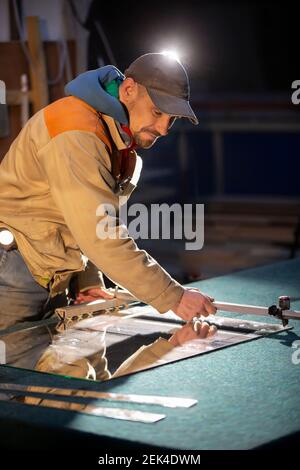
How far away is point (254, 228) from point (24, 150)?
4.11 meters

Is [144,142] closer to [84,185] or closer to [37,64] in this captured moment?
[84,185]

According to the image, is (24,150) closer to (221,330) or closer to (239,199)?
(221,330)

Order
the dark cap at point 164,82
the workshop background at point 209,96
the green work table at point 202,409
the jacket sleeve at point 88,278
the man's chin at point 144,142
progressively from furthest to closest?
the workshop background at point 209,96 < the jacket sleeve at point 88,278 < the man's chin at point 144,142 < the dark cap at point 164,82 < the green work table at point 202,409

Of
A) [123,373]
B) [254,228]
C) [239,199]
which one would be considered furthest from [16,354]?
[239,199]

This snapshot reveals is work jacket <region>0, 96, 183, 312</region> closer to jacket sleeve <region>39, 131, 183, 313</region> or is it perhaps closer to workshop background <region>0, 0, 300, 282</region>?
jacket sleeve <region>39, 131, 183, 313</region>

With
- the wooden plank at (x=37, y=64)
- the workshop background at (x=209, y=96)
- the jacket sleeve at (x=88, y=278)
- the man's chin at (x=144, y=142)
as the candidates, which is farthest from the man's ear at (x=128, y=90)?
the wooden plank at (x=37, y=64)

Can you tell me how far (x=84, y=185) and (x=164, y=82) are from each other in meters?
0.35

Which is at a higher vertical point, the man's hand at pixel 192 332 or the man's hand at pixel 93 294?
the man's hand at pixel 93 294

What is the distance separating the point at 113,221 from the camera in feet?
8.27

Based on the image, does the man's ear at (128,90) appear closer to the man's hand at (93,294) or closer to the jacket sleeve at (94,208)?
the jacket sleeve at (94,208)

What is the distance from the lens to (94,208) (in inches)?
97.5

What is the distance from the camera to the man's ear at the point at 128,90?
2604mm

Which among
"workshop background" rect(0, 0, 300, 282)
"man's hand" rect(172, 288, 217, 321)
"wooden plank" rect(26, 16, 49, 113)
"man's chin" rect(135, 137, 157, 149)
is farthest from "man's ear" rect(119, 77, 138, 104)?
"wooden plank" rect(26, 16, 49, 113)

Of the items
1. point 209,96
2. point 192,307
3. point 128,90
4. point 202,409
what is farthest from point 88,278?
point 209,96
